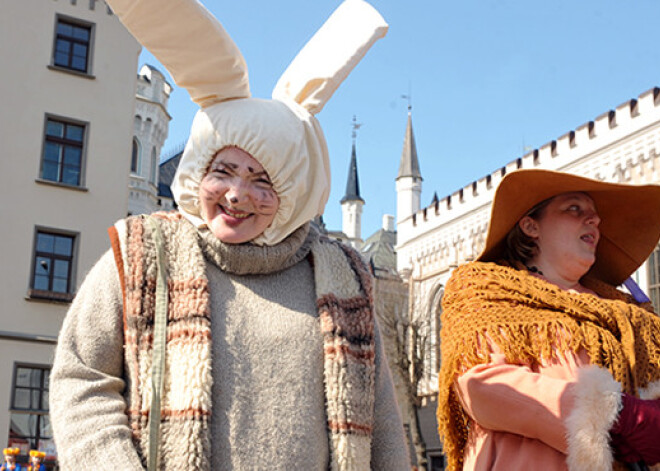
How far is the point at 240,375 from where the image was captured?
7.93ft

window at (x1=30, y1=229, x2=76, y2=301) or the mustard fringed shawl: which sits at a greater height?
window at (x1=30, y1=229, x2=76, y2=301)

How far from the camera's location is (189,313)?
241cm

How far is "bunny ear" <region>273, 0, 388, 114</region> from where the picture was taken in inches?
111

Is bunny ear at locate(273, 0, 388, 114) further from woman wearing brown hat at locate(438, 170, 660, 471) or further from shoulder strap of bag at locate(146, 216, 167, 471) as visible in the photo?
woman wearing brown hat at locate(438, 170, 660, 471)

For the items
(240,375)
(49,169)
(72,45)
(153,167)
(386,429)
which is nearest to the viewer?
(240,375)

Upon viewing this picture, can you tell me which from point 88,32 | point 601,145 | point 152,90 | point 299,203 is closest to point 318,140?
point 299,203

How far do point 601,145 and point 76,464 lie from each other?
94.3ft

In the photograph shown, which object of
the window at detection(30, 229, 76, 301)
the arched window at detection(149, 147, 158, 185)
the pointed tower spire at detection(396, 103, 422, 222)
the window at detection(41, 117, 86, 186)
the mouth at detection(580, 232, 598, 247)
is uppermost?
the pointed tower spire at detection(396, 103, 422, 222)

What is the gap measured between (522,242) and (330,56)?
120 centimetres

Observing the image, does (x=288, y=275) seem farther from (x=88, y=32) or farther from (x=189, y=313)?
(x=88, y=32)

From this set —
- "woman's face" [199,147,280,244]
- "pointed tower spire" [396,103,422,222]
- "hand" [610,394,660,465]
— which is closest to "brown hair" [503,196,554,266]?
"hand" [610,394,660,465]

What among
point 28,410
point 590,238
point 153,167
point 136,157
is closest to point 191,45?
point 590,238

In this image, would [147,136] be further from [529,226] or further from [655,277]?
[529,226]

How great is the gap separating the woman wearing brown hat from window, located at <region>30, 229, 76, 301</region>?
1578 cm
